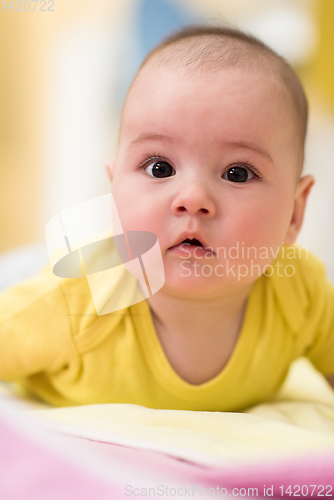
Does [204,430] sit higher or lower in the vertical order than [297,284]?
lower

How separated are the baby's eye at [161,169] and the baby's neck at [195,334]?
168mm

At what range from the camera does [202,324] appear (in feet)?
2.14

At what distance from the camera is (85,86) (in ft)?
3.89

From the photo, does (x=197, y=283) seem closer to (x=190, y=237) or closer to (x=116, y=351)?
(x=190, y=237)

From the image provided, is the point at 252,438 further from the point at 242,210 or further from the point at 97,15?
the point at 97,15

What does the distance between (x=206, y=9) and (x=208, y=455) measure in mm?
1151

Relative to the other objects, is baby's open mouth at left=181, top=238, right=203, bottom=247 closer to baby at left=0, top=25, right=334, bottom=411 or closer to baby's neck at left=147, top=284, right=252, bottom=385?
baby at left=0, top=25, right=334, bottom=411

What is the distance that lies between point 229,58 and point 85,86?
2.31 ft

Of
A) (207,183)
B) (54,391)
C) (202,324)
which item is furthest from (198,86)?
(54,391)

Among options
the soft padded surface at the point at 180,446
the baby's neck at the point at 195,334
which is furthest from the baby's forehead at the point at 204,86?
the soft padded surface at the point at 180,446

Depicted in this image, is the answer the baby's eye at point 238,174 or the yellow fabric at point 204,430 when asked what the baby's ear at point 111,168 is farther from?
the yellow fabric at point 204,430

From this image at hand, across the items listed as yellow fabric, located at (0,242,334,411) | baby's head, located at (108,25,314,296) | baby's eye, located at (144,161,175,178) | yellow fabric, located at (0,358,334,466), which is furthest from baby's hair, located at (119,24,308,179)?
yellow fabric, located at (0,358,334,466)

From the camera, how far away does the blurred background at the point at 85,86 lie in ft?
2.64

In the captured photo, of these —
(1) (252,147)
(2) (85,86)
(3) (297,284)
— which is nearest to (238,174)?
(1) (252,147)
